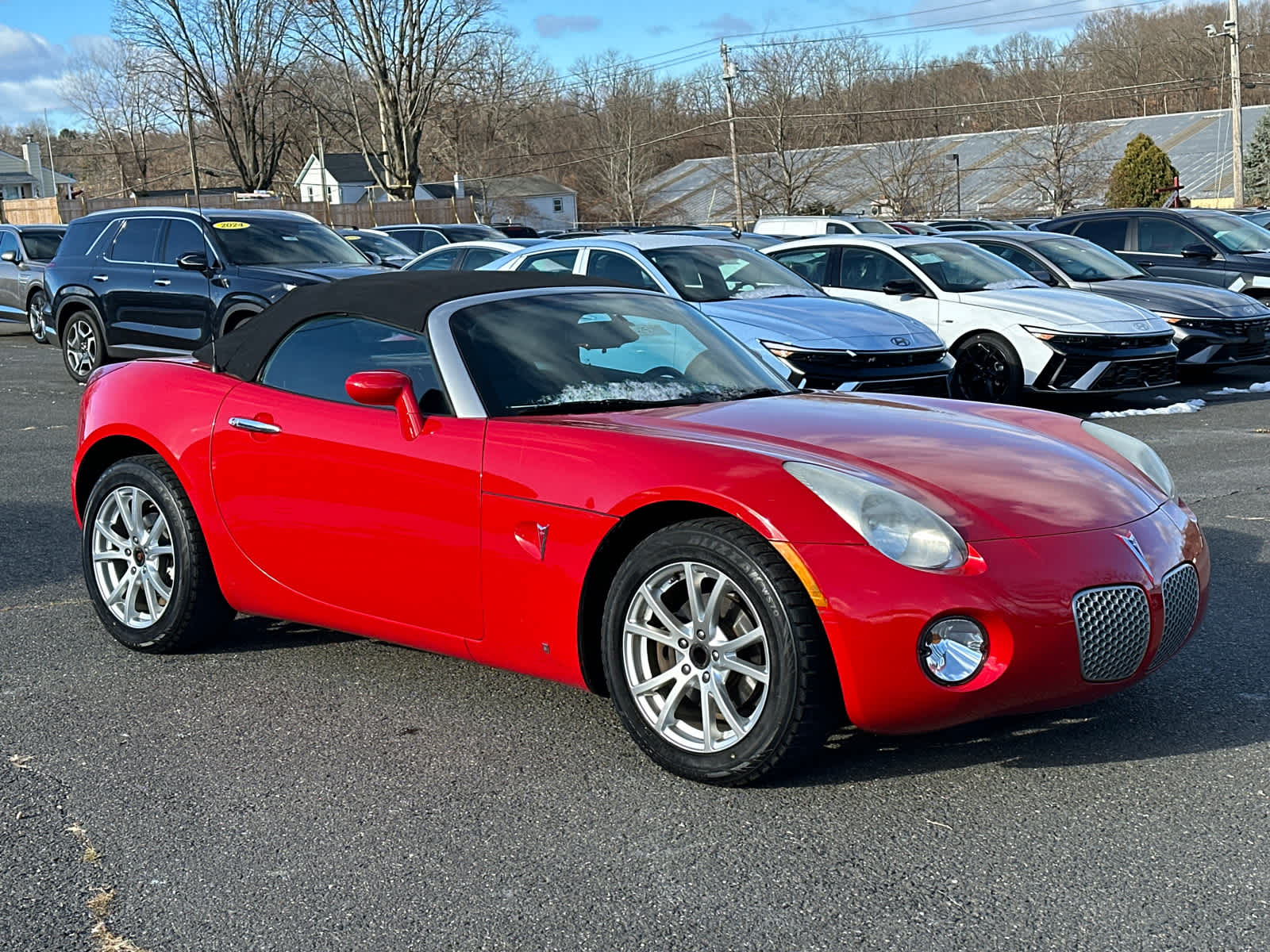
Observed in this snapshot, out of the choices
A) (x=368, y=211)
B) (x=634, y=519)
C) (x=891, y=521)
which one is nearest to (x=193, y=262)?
(x=634, y=519)

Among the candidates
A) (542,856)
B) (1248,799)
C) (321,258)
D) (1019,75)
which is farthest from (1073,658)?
(1019,75)

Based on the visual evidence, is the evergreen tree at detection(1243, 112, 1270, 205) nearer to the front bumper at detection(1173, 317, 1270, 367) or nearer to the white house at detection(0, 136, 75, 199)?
the front bumper at detection(1173, 317, 1270, 367)

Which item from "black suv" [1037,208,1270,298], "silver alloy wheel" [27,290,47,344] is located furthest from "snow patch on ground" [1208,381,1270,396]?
"silver alloy wheel" [27,290,47,344]

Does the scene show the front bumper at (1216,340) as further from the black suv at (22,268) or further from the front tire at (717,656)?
the black suv at (22,268)

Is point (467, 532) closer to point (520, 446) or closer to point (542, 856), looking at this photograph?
point (520, 446)

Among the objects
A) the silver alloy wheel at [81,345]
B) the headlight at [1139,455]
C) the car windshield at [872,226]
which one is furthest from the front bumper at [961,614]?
the car windshield at [872,226]

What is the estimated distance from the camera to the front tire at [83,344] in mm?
14250

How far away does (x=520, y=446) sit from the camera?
4102 mm

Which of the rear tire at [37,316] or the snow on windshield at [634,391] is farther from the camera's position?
the rear tire at [37,316]

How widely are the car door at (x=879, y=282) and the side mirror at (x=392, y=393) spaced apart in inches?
348

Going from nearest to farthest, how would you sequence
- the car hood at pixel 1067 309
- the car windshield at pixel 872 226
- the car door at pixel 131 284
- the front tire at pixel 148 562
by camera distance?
1. the front tire at pixel 148 562
2. the car hood at pixel 1067 309
3. the car door at pixel 131 284
4. the car windshield at pixel 872 226

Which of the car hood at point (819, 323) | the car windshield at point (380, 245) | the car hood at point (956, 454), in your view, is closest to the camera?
the car hood at point (956, 454)

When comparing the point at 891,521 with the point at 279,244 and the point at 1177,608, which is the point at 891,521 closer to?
the point at 1177,608

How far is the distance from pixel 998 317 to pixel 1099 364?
0.96 m
